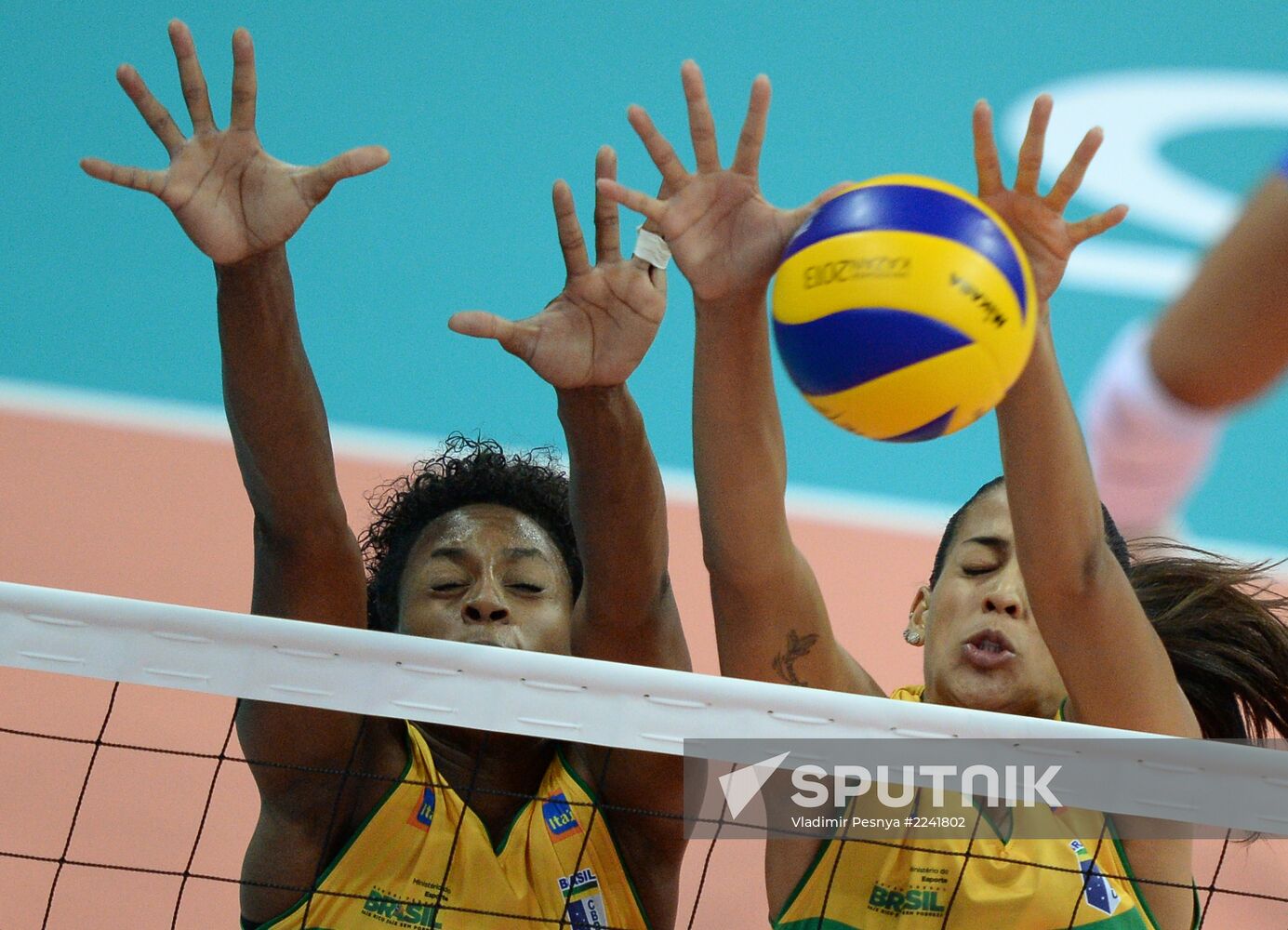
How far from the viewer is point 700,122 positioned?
2482 millimetres

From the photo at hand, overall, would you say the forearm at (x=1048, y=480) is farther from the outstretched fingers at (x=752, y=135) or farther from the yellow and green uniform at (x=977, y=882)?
the outstretched fingers at (x=752, y=135)

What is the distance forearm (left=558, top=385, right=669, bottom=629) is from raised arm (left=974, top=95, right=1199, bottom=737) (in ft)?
1.89

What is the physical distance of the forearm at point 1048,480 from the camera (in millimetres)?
2322

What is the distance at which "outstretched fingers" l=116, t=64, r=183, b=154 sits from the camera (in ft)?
8.29

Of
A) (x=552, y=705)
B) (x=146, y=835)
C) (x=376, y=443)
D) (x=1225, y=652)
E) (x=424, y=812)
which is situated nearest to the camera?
(x=552, y=705)

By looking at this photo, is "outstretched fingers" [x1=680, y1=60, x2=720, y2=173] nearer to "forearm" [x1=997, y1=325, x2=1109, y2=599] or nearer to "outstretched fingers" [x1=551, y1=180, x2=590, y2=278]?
"outstretched fingers" [x1=551, y1=180, x2=590, y2=278]

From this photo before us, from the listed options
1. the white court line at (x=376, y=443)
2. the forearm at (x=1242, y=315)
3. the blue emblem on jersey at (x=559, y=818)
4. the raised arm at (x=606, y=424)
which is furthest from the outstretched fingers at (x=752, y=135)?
the white court line at (x=376, y=443)

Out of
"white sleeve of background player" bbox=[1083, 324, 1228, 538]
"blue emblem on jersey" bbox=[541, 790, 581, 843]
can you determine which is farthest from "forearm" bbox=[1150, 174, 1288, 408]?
"blue emblem on jersey" bbox=[541, 790, 581, 843]

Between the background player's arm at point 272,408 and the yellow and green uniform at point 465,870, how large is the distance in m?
0.07

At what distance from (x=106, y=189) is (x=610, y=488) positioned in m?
5.31

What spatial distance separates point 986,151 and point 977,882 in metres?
1.11

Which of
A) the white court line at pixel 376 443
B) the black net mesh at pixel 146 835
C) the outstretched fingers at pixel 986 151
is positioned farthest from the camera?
the white court line at pixel 376 443

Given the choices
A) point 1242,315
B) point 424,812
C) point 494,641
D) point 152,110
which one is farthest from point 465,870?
point 1242,315

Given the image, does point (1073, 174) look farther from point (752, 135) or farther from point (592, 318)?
point (592, 318)
